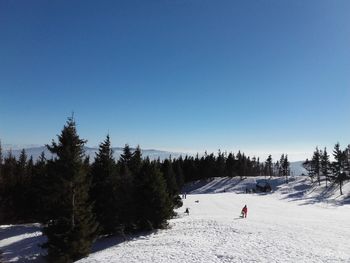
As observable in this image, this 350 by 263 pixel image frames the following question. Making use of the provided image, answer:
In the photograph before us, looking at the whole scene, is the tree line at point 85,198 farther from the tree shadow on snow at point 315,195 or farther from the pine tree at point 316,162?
the pine tree at point 316,162

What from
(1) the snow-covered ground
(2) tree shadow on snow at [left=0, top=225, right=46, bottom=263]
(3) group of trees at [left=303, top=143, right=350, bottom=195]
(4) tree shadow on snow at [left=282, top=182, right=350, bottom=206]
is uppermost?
(3) group of trees at [left=303, top=143, right=350, bottom=195]

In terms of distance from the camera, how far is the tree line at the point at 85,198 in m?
25.4

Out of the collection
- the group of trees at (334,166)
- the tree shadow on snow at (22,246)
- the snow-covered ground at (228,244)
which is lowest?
the tree shadow on snow at (22,246)

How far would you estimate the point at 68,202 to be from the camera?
25766 mm

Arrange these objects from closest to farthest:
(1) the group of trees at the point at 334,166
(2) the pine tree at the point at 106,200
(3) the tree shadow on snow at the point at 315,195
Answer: (2) the pine tree at the point at 106,200 < (3) the tree shadow on snow at the point at 315,195 < (1) the group of trees at the point at 334,166

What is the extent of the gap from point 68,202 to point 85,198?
146 cm

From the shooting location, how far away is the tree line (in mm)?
25375

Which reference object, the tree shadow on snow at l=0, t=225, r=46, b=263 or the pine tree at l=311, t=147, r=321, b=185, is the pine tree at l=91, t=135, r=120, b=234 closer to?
the tree shadow on snow at l=0, t=225, r=46, b=263

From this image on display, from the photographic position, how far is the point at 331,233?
99.7 ft

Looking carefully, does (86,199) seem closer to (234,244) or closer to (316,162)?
(234,244)

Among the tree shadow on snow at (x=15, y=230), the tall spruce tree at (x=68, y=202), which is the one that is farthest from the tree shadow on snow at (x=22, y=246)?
the tall spruce tree at (x=68, y=202)

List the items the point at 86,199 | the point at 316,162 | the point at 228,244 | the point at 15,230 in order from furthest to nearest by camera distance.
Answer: the point at 316,162, the point at 15,230, the point at 86,199, the point at 228,244

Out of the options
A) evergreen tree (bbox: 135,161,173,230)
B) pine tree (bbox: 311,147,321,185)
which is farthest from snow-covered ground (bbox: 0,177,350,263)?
pine tree (bbox: 311,147,321,185)

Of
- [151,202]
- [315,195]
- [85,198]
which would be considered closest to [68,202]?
[85,198]
